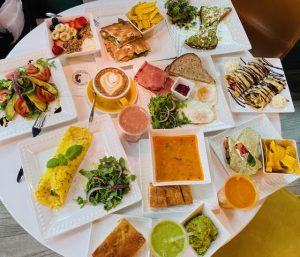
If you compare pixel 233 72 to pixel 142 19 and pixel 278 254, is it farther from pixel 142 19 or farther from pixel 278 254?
pixel 278 254

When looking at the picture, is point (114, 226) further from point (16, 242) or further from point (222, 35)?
point (222, 35)

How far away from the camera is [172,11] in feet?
7.60

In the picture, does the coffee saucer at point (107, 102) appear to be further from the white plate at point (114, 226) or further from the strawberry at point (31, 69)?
the white plate at point (114, 226)

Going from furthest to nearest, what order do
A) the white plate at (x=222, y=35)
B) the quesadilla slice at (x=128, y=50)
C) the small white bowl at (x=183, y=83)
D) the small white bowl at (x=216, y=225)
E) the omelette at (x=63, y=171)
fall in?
the white plate at (x=222, y=35) → the quesadilla slice at (x=128, y=50) → the small white bowl at (x=183, y=83) → the omelette at (x=63, y=171) → the small white bowl at (x=216, y=225)

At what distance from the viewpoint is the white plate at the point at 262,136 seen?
1.80 m

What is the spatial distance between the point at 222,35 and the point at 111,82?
0.90 m

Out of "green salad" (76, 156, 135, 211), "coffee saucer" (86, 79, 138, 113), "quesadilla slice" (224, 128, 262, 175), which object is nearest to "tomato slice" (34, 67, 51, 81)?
"coffee saucer" (86, 79, 138, 113)

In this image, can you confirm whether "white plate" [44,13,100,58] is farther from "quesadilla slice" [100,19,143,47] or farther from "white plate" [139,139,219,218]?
"white plate" [139,139,219,218]

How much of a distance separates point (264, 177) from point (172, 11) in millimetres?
1249

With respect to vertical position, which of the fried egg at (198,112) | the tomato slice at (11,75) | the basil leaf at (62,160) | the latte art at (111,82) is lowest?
the fried egg at (198,112)

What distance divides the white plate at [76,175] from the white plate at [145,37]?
49 centimetres

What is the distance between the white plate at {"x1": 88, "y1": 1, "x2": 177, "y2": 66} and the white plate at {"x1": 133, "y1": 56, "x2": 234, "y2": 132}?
0.08 meters

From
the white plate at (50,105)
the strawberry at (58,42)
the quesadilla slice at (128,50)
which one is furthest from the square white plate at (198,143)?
the strawberry at (58,42)

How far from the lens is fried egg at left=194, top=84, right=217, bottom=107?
2029 mm
